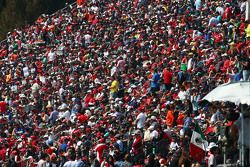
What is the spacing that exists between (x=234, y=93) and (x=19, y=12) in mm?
51801

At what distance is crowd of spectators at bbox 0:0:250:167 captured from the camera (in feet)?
92.5

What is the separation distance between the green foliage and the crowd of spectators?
15.4 m

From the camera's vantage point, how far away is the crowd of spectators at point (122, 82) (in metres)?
28.2

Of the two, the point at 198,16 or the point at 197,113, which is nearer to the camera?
the point at 197,113

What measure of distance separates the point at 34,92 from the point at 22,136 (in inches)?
291

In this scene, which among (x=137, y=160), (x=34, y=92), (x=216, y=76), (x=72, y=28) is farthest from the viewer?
(x=72, y=28)

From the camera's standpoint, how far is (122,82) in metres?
39.0

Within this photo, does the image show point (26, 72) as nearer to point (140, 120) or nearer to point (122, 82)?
point (122, 82)

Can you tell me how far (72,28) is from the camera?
52594mm

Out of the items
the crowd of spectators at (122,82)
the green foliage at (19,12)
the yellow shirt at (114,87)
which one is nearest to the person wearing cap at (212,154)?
the crowd of spectators at (122,82)

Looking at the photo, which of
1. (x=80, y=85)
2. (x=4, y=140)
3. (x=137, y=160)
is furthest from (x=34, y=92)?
(x=137, y=160)

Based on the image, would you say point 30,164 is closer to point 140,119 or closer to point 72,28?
point 140,119

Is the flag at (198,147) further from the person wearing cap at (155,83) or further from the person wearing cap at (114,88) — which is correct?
the person wearing cap at (114,88)

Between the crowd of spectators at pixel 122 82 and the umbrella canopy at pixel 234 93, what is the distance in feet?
3.60
